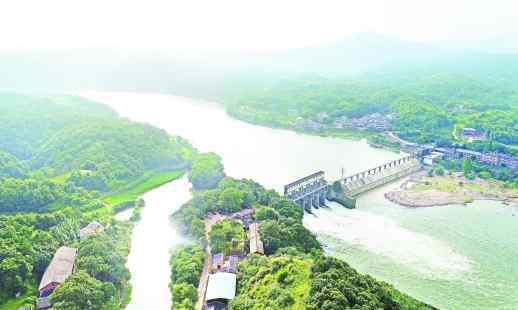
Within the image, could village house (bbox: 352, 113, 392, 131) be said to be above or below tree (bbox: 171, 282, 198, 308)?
above

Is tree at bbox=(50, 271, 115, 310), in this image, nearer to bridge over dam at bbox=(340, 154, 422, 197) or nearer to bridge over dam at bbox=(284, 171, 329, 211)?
bridge over dam at bbox=(284, 171, 329, 211)

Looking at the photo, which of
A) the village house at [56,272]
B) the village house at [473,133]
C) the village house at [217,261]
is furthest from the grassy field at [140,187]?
the village house at [473,133]

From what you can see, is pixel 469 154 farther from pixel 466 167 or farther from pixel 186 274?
pixel 186 274

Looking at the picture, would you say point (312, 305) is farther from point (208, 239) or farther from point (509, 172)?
point (509, 172)

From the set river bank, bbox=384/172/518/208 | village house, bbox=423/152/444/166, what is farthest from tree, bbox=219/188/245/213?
village house, bbox=423/152/444/166

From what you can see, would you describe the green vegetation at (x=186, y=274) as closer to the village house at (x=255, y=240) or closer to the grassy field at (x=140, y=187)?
the village house at (x=255, y=240)

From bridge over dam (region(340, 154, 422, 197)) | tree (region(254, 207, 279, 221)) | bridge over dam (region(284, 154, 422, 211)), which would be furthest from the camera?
bridge over dam (region(340, 154, 422, 197))
